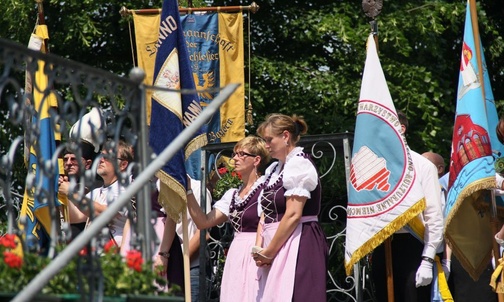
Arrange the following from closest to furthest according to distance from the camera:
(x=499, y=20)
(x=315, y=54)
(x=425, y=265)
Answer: (x=425, y=265), (x=315, y=54), (x=499, y=20)

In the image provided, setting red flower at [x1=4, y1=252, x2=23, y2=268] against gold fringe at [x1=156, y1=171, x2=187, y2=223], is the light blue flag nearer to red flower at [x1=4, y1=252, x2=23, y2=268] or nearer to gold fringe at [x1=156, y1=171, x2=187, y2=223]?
gold fringe at [x1=156, y1=171, x2=187, y2=223]

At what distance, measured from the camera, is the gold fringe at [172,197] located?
735 cm

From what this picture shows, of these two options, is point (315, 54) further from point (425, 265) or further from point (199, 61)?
point (425, 265)

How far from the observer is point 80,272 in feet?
13.1

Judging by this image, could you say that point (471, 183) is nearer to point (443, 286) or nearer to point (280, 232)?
point (443, 286)

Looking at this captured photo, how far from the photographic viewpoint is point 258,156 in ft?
25.8

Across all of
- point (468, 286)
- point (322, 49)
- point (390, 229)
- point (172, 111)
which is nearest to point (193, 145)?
point (172, 111)

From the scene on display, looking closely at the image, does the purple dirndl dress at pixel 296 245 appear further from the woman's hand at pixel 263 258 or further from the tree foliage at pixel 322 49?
the tree foliage at pixel 322 49

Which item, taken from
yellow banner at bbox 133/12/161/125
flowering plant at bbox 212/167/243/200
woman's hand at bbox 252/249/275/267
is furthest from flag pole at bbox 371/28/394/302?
yellow banner at bbox 133/12/161/125

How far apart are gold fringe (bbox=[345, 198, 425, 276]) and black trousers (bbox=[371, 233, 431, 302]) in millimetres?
276

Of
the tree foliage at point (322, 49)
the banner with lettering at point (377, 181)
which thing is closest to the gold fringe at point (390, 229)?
the banner with lettering at point (377, 181)

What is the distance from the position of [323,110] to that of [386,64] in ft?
3.16

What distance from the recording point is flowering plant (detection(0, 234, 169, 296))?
13.0 feet

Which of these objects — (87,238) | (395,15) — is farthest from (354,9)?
(87,238)
